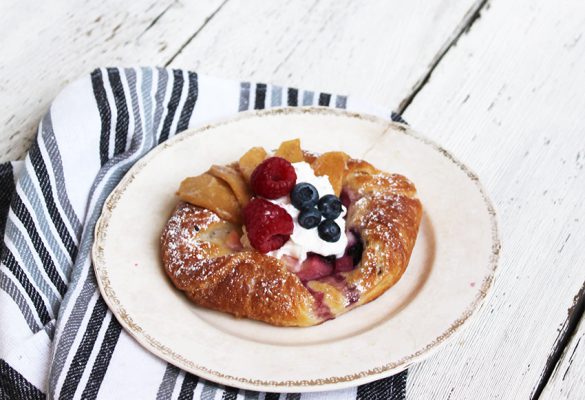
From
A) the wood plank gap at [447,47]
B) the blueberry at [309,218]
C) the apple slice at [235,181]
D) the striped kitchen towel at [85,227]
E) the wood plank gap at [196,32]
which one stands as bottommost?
the striped kitchen towel at [85,227]

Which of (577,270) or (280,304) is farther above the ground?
(577,270)

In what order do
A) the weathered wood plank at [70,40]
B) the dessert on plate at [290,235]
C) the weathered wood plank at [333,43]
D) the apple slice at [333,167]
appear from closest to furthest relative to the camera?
the dessert on plate at [290,235], the apple slice at [333,167], the weathered wood plank at [70,40], the weathered wood plank at [333,43]

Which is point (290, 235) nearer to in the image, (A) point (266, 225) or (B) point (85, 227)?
(A) point (266, 225)

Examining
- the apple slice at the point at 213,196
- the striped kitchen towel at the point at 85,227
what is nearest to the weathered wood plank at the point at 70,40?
the striped kitchen towel at the point at 85,227

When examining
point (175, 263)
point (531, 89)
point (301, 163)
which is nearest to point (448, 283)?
point (301, 163)

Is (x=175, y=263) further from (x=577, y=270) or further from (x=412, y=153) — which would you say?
(x=577, y=270)

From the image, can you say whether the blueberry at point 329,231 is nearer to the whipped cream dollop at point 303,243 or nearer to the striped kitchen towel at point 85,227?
the whipped cream dollop at point 303,243

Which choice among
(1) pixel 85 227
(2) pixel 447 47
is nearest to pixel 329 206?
(1) pixel 85 227
